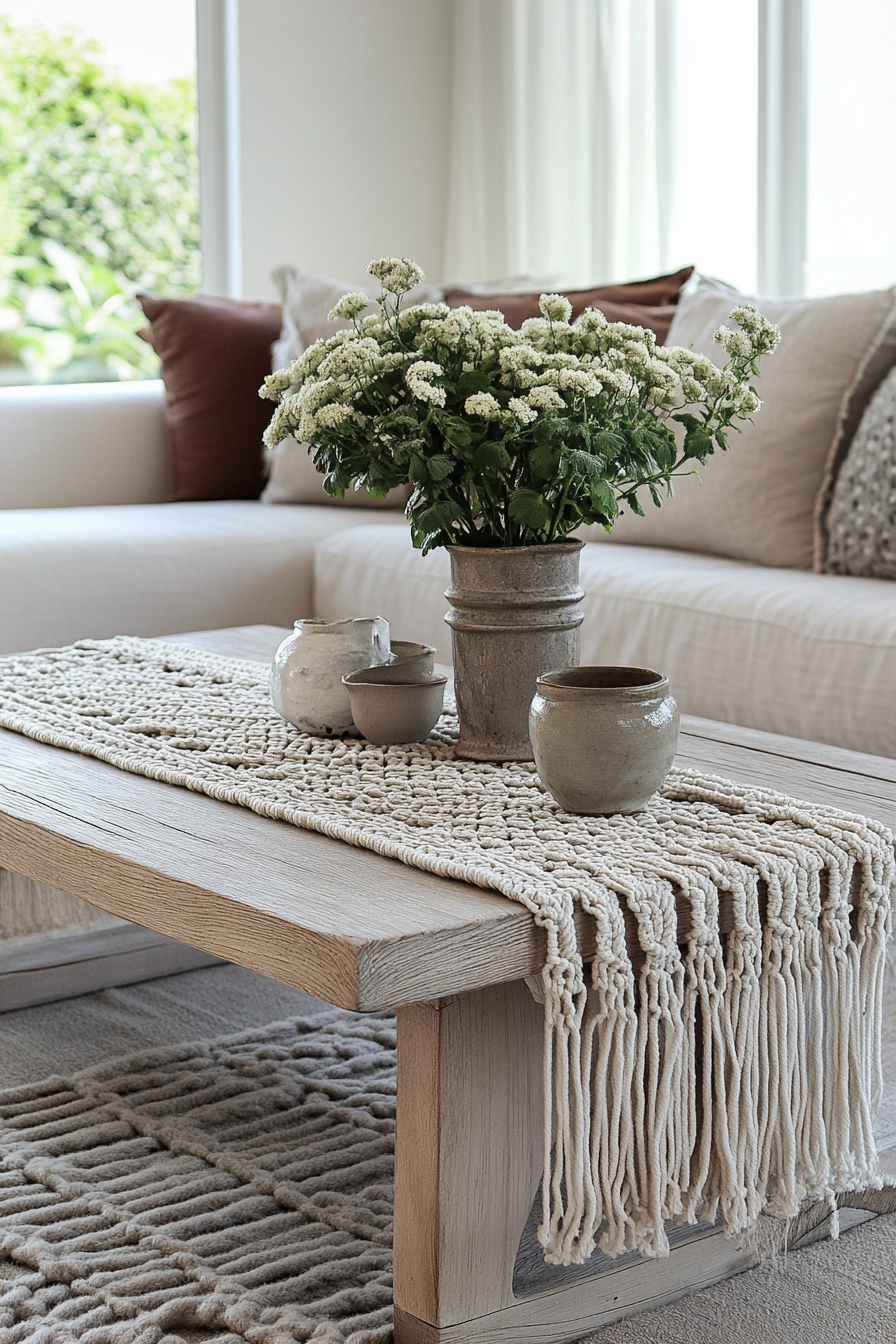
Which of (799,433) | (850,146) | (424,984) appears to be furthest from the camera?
(850,146)

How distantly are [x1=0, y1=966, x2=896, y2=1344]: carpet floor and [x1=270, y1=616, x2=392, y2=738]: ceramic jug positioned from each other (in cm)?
40

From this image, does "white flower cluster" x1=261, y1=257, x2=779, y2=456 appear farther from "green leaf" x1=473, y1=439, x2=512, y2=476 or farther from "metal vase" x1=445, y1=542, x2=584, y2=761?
"metal vase" x1=445, y1=542, x2=584, y2=761

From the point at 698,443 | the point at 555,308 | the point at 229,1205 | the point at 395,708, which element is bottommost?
the point at 229,1205

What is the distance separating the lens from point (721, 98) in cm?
380

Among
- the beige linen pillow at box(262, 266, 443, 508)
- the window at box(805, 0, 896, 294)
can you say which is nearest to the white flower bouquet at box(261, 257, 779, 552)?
the beige linen pillow at box(262, 266, 443, 508)

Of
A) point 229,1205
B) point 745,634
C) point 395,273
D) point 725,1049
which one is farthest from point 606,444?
point 745,634

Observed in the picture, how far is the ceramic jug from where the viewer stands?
4.63ft

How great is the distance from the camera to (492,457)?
123cm

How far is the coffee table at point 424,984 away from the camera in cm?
92

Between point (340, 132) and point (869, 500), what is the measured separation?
2.83 meters

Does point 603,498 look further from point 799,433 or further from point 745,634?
point 799,433

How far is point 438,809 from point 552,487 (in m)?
0.30

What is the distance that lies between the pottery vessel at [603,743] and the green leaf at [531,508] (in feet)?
0.53

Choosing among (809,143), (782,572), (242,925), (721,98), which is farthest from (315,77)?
(242,925)
